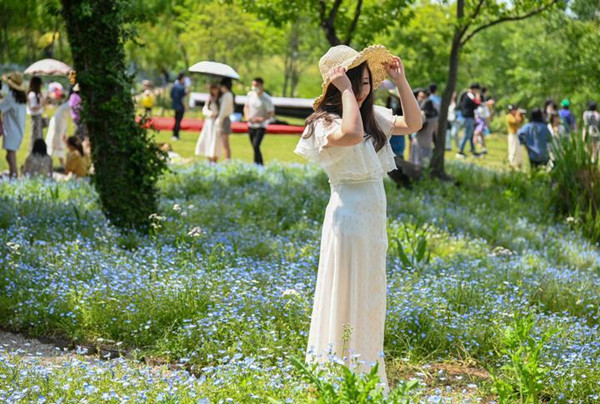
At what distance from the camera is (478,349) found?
6289 millimetres

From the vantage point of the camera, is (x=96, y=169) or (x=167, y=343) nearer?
(x=167, y=343)

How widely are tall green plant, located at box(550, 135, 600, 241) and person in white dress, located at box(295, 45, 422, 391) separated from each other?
6.85 meters

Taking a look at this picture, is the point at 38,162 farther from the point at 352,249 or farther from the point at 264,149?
the point at 352,249

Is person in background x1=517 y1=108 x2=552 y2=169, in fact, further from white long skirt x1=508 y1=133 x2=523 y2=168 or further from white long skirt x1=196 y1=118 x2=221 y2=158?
white long skirt x1=196 y1=118 x2=221 y2=158

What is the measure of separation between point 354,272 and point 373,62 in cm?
118

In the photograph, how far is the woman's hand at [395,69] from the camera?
5246 mm

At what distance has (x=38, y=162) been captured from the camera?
13758 millimetres

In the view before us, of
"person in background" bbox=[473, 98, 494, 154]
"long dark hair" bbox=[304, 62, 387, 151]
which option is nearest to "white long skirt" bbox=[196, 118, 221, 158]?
"person in background" bbox=[473, 98, 494, 154]

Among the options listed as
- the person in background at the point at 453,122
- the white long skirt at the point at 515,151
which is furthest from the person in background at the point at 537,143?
the person in background at the point at 453,122

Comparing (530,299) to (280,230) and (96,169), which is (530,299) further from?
(96,169)

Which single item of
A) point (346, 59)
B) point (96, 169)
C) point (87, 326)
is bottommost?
point (87, 326)

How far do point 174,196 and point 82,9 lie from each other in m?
3.28

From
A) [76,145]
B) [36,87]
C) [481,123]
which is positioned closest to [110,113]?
[76,145]

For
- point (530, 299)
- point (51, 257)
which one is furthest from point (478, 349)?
point (51, 257)
